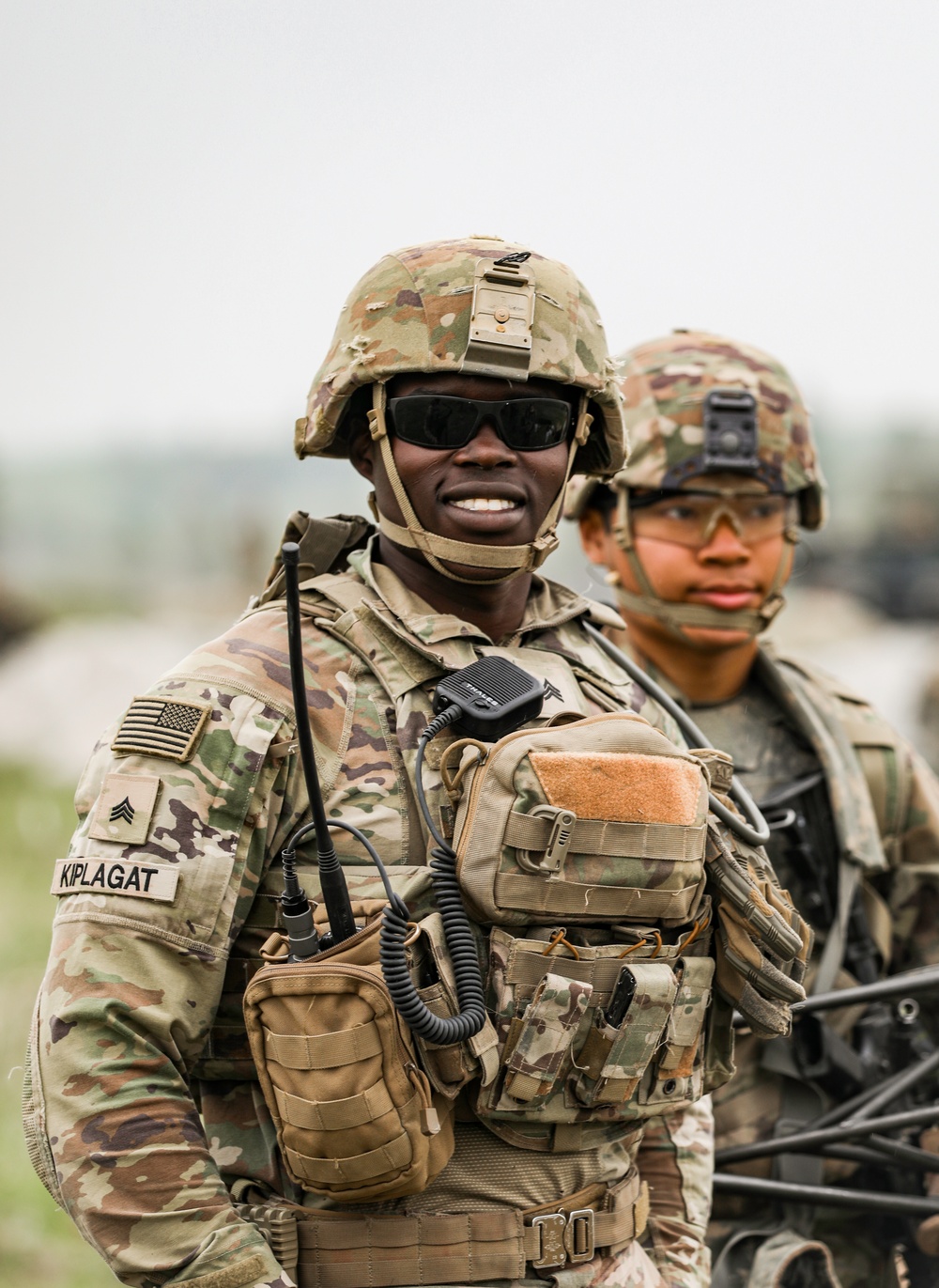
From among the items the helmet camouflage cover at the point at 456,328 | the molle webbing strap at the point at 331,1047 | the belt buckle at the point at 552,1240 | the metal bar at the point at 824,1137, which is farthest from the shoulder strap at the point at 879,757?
the molle webbing strap at the point at 331,1047

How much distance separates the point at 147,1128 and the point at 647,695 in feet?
5.03

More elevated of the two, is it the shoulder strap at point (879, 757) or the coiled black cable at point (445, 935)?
the coiled black cable at point (445, 935)

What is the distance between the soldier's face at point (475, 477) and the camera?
295 cm

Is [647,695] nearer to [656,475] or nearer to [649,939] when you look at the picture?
[649,939]

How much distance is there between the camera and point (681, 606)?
461 cm

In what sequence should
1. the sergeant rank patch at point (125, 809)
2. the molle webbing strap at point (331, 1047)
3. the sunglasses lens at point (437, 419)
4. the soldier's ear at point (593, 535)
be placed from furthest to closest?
the soldier's ear at point (593, 535) → the sunglasses lens at point (437, 419) → the sergeant rank patch at point (125, 809) → the molle webbing strap at point (331, 1047)

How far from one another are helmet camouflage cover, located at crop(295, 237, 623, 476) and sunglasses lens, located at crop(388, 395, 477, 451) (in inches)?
2.4

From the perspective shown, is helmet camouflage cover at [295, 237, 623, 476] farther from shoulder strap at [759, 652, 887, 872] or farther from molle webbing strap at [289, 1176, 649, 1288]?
shoulder strap at [759, 652, 887, 872]

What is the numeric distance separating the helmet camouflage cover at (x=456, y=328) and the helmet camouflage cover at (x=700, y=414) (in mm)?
1411

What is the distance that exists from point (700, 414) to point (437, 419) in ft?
6.19

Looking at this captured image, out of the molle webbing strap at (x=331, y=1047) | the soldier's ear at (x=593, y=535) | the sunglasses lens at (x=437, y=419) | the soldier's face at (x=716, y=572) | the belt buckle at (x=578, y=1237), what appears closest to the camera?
the molle webbing strap at (x=331, y=1047)

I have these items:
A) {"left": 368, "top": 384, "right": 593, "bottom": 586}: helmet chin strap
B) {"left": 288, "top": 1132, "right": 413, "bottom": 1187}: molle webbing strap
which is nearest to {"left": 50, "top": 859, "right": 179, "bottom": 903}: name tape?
{"left": 288, "top": 1132, "right": 413, "bottom": 1187}: molle webbing strap

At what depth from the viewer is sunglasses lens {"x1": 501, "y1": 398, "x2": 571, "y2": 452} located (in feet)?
9.74

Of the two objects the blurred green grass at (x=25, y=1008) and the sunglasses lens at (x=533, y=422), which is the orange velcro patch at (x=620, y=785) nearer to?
the sunglasses lens at (x=533, y=422)
